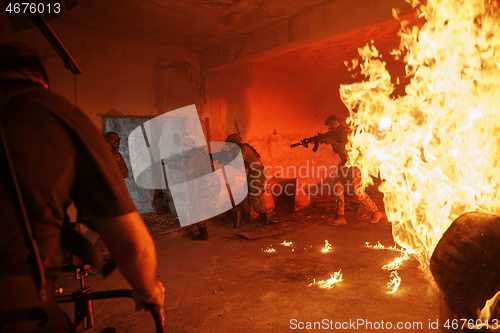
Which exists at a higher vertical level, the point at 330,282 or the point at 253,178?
the point at 253,178

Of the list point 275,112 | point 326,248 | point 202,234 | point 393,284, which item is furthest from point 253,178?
point 393,284

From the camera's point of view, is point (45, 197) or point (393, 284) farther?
point (393, 284)

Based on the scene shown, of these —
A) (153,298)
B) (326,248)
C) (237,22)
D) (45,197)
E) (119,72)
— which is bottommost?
(326,248)

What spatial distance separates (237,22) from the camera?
6805 mm

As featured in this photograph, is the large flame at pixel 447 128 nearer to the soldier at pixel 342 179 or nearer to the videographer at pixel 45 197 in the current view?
the soldier at pixel 342 179

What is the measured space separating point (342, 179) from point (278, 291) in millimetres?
4421

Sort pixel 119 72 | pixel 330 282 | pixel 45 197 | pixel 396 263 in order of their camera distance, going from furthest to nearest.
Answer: pixel 119 72 → pixel 396 263 → pixel 330 282 → pixel 45 197

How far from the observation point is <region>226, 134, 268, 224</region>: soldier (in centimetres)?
772

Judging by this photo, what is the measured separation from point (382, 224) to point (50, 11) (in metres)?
7.99

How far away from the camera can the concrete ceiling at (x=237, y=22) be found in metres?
5.73

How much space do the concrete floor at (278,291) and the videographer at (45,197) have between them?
8.03ft

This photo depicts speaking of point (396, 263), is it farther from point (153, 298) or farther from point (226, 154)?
point (226, 154)

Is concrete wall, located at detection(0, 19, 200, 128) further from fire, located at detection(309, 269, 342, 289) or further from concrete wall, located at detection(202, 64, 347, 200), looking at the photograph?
fire, located at detection(309, 269, 342, 289)

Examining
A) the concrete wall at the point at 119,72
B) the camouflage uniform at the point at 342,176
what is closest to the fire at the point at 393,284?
the camouflage uniform at the point at 342,176
